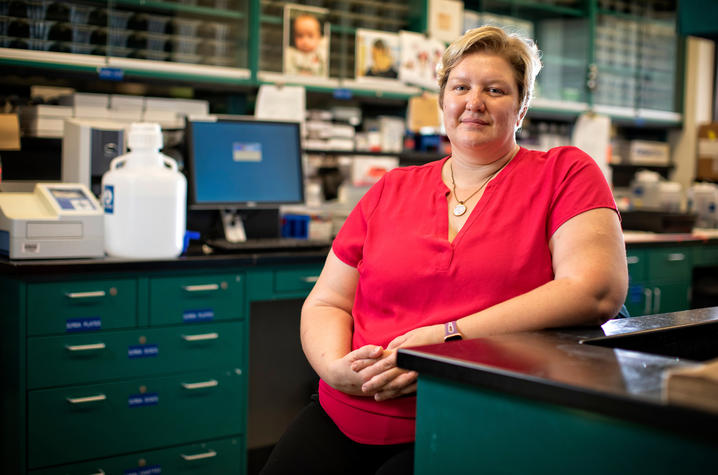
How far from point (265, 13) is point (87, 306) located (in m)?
2.10

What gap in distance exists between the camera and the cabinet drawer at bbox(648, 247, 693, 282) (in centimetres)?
435

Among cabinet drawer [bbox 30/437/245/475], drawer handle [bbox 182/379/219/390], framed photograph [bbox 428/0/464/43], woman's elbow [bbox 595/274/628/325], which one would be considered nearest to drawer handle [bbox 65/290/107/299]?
drawer handle [bbox 182/379/219/390]

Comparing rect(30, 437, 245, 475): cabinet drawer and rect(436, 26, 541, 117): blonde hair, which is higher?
rect(436, 26, 541, 117): blonde hair

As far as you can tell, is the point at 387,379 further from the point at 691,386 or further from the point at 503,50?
the point at 503,50

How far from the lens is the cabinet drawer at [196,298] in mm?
2672

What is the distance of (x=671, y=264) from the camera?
4.46m

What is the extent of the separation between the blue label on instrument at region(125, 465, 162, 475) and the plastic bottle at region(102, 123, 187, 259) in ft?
2.45

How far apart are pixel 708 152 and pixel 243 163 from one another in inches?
162

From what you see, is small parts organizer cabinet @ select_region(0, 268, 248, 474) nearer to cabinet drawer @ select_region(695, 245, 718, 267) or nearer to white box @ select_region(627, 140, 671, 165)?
cabinet drawer @ select_region(695, 245, 718, 267)

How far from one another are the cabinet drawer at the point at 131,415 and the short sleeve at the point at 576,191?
1664 mm

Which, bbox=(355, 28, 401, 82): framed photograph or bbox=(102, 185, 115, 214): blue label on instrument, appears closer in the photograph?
bbox=(102, 185, 115, 214): blue label on instrument

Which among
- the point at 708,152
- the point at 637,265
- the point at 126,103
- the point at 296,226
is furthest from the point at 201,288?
the point at 708,152

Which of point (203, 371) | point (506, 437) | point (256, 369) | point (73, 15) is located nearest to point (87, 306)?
point (203, 371)

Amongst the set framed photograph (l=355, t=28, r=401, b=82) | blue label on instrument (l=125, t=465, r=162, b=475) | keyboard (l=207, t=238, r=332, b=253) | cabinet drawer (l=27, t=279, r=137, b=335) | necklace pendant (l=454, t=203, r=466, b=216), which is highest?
framed photograph (l=355, t=28, r=401, b=82)
